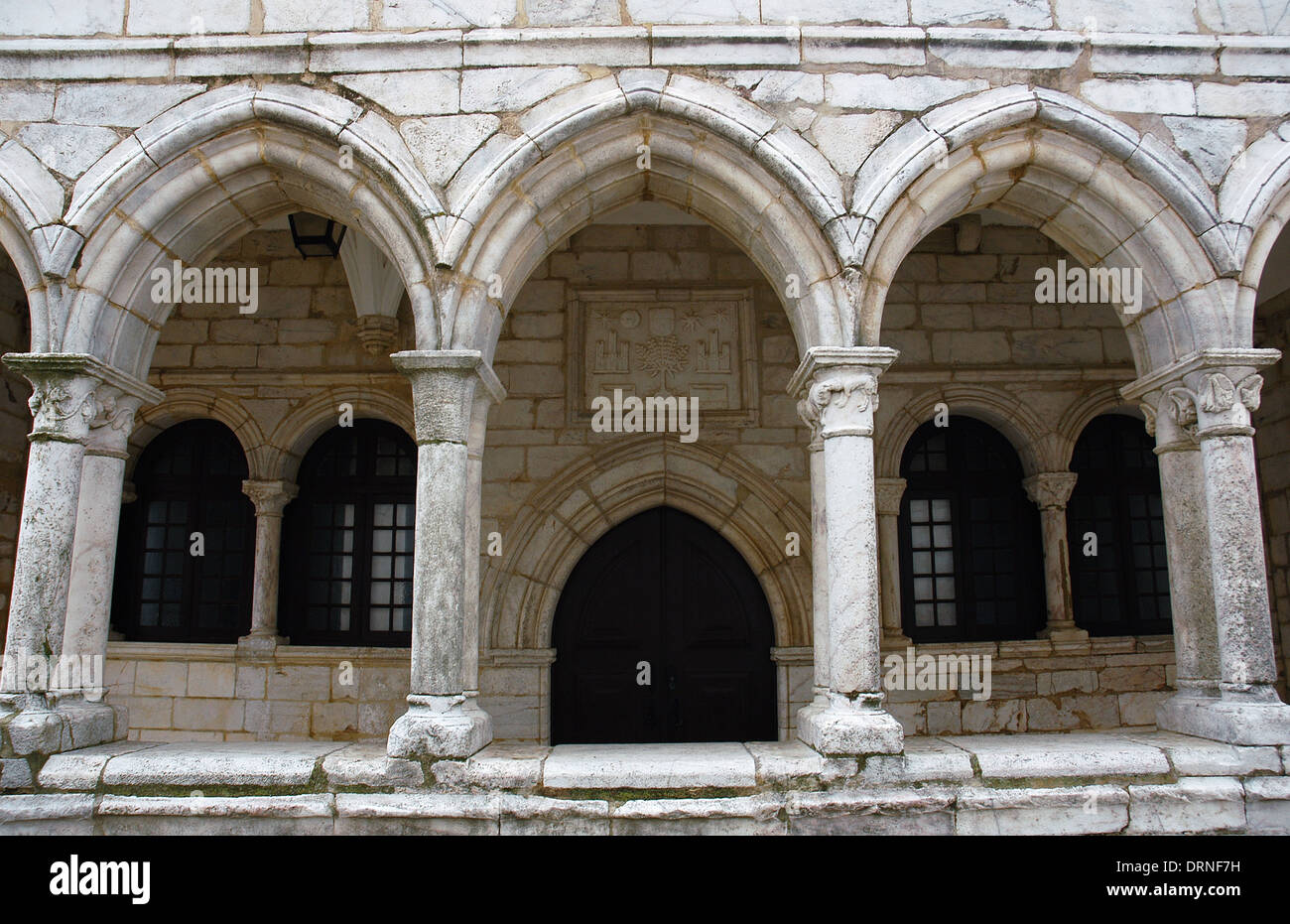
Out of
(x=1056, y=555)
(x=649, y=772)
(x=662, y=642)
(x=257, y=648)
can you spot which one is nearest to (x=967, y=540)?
(x=1056, y=555)

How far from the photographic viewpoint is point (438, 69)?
389cm

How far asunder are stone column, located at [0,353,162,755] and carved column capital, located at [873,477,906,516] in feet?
14.2

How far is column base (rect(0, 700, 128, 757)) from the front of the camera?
343cm

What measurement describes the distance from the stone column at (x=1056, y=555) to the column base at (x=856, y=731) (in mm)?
2694

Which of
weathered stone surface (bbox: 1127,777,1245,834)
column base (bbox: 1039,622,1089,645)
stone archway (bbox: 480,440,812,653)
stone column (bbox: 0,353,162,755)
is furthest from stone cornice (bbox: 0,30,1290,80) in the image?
column base (bbox: 1039,622,1089,645)

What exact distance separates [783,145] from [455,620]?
8.22ft

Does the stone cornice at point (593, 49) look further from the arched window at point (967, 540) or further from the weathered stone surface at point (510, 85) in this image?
the arched window at point (967, 540)

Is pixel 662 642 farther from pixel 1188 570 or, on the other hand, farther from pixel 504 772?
pixel 1188 570

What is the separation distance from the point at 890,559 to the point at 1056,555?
112 centimetres

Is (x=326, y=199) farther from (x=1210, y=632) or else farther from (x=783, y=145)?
(x=1210, y=632)

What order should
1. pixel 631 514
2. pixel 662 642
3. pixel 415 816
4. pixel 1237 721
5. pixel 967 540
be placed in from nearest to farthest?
→ 1. pixel 415 816
2. pixel 1237 721
3. pixel 662 642
4. pixel 631 514
5. pixel 967 540

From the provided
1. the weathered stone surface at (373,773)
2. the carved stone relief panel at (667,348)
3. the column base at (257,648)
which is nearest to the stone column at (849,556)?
the weathered stone surface at (373,773)

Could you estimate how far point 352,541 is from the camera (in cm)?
587
